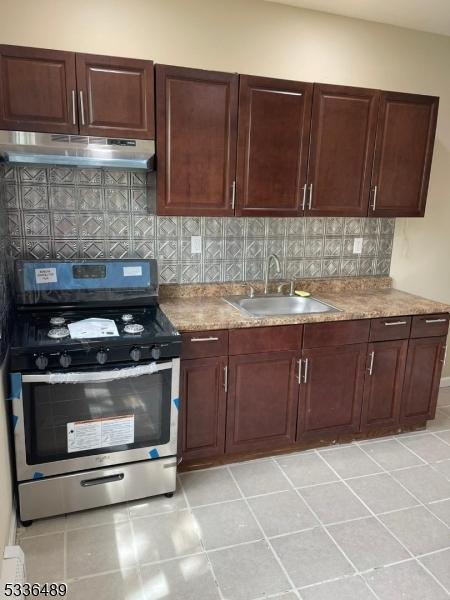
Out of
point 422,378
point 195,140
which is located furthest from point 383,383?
point 195,140

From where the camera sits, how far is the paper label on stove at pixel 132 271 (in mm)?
2545

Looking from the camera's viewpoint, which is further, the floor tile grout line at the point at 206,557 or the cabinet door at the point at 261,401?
the cabinet door at the point at 261,401

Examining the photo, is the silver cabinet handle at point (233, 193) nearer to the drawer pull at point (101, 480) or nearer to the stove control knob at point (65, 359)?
the stove control knob at point (65, 359)

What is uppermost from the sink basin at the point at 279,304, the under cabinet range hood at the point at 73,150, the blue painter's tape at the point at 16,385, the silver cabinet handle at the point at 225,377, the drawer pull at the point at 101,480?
the under cabinet range hood at the point at 73,150

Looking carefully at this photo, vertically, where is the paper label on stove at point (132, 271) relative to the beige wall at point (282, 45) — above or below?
below

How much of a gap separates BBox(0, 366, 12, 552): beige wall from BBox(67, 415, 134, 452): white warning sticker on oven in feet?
0.86

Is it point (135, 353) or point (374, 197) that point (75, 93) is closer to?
point (135, 353)

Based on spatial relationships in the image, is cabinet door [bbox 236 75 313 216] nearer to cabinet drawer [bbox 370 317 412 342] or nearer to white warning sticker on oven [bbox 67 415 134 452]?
cabinet drawer [bbox 370 317 412 342]

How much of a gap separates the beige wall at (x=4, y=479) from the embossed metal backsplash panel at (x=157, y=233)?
948mm

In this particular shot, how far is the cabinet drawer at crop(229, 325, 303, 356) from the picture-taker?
8.02 ft

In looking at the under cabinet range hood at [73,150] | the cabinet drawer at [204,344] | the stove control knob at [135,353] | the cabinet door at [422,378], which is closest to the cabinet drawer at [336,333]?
the cabinet door at [422,378]

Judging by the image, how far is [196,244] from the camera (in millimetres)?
2871

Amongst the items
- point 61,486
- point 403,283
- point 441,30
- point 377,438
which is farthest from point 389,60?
point 61,486

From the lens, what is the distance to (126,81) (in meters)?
2.22
